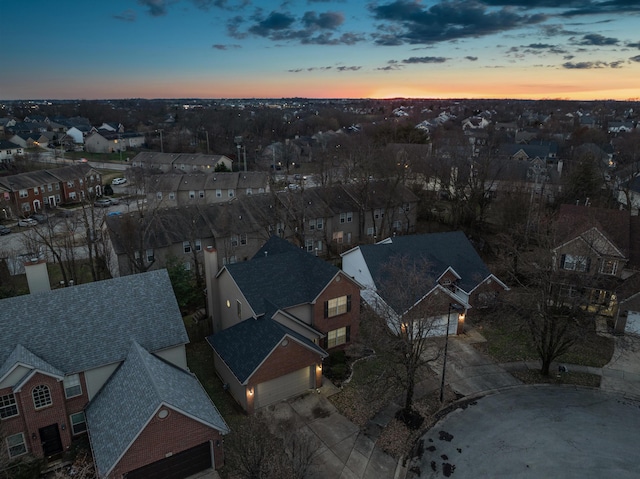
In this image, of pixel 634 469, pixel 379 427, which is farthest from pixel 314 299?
pixel 634 469

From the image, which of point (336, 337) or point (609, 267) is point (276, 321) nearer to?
point (336, 337)

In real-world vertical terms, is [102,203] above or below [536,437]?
above

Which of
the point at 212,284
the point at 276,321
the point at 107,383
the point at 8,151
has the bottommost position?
the point at 107,383

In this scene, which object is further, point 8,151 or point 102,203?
point 8,151

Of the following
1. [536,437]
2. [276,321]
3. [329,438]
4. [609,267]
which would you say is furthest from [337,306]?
[609,267]

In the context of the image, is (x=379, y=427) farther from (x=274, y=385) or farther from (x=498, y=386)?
(x=498, y=386)

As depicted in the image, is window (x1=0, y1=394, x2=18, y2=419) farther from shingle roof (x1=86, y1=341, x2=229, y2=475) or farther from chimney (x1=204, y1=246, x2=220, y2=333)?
chimney (x1=204, y1=246, x2=220, y2=333)
